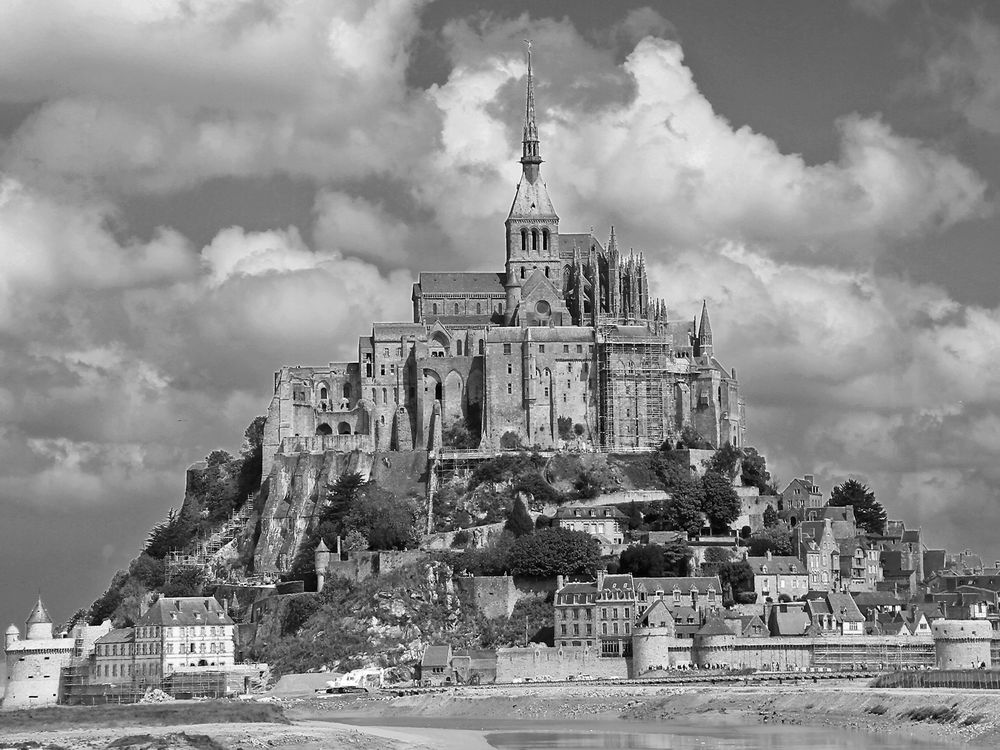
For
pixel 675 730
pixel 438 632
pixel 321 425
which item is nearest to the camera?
pixel 675 730

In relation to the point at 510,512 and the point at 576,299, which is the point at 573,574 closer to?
the point at 510,512

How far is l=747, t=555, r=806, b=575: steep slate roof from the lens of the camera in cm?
10975

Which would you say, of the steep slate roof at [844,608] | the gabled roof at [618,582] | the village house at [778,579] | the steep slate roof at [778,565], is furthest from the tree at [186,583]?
the steep slate roof at [844,608]

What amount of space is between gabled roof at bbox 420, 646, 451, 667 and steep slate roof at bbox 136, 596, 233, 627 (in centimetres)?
1184

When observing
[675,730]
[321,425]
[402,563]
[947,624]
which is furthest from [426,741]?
[321,425]

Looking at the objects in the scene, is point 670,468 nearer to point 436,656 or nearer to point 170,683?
point 436,656

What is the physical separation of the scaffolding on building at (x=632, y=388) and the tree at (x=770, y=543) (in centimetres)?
1204

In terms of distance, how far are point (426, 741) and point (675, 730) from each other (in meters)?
11.5

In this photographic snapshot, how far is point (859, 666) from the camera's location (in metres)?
97.9

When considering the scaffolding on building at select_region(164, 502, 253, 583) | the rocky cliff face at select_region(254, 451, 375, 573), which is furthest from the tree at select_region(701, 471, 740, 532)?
the scaffolding on building at select_region(164, 502, 253, 583)

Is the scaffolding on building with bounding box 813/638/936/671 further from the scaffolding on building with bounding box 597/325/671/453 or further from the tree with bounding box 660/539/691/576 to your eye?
the scaffolding on building with bounding box 597/325/671/453

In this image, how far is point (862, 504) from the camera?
127688 millimetres

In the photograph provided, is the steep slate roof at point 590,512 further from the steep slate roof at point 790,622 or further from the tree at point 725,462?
the steep slate roof at point 790,622

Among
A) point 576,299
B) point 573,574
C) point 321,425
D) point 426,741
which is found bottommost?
point 426,741
